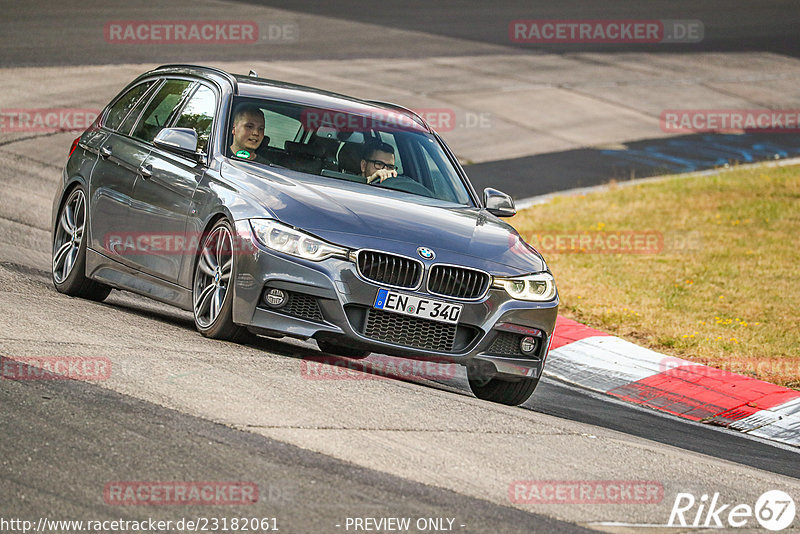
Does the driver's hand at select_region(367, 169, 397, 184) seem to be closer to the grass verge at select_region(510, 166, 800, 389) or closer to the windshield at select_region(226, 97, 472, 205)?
the windshield at select_region(226, 97, 472, 205)

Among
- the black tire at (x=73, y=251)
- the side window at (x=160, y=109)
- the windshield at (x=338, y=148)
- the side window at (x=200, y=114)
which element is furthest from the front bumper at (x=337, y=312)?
the black tire at (x=73, y=251)

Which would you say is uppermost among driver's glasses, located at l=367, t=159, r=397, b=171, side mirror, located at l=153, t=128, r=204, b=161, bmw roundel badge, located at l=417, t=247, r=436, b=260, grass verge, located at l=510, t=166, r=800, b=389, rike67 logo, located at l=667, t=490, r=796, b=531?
side mirror, located at l=153, t=128, r=204, b=161

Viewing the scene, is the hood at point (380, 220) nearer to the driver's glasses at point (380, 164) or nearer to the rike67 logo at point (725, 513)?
the driver's glasses at point (380, 164)

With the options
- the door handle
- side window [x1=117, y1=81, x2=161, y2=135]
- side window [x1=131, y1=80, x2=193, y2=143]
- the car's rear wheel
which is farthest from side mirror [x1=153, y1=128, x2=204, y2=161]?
the car's rear wheel

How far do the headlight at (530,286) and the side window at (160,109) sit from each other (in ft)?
9.92

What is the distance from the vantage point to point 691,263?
49.0 ft

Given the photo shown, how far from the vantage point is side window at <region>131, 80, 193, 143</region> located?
30.2ft

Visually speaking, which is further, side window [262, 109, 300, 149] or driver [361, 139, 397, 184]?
driver [361, 139, 397, 184]

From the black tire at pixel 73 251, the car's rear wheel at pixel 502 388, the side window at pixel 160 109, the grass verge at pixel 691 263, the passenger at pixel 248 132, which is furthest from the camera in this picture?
the grass verge at pixel 691 263

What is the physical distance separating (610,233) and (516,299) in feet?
29.6

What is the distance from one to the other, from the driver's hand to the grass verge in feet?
12.3

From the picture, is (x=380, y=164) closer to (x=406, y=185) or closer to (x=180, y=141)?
(x=406, y=185)

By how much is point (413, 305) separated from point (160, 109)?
3055 millimetres

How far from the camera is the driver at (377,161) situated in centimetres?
862
